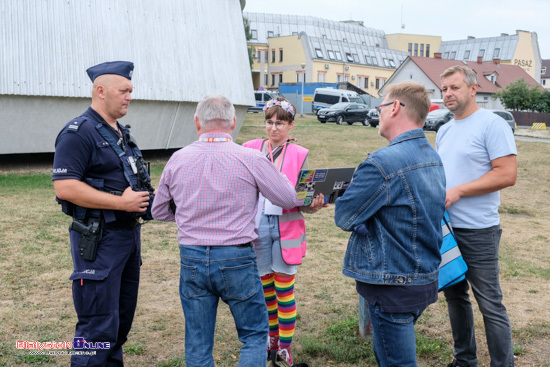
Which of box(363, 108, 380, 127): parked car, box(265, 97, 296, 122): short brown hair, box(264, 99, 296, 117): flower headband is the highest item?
box(264, 99, 296, 117): flower headband

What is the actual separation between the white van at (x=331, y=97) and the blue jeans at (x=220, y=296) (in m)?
39.5

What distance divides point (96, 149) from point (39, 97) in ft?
36.2

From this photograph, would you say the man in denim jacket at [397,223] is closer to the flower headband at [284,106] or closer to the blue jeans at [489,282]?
the blue jeans at [489,282]

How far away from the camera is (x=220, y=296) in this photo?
328 cm

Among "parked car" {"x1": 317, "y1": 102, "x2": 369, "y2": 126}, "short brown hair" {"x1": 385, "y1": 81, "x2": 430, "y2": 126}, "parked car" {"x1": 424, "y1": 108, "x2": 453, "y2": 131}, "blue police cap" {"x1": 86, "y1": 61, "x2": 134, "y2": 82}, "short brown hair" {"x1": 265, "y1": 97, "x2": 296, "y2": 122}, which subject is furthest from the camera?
"parked car" {"x1": 317, "y1": 102, "x2": 369, "y2": 126}

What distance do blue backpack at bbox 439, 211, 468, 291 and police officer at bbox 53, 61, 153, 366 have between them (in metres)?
1.96

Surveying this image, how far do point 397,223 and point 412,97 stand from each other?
0.69 metres

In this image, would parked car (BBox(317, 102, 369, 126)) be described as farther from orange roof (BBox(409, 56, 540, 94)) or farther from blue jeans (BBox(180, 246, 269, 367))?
blue jeans (BBox(180, 246, 269, 367))

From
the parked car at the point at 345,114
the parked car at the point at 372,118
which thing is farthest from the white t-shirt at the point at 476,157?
the parked car at the point at 345,114

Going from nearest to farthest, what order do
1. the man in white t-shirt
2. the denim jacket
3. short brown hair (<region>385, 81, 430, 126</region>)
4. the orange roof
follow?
the denim jacket < short brown hair (<region>385, 81, 430, 126</region>) < the man in white t-shirt < the orange roof

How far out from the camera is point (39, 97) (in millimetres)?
13320

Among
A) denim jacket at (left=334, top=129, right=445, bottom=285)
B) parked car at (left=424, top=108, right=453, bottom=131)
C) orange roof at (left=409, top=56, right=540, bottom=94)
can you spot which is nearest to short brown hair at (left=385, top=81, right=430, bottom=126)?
denim jacket at (left=334, top=129, right=445, bottom=285)

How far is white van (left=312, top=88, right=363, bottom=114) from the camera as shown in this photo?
1655 inches

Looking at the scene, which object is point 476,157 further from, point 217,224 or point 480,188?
point 217,224
